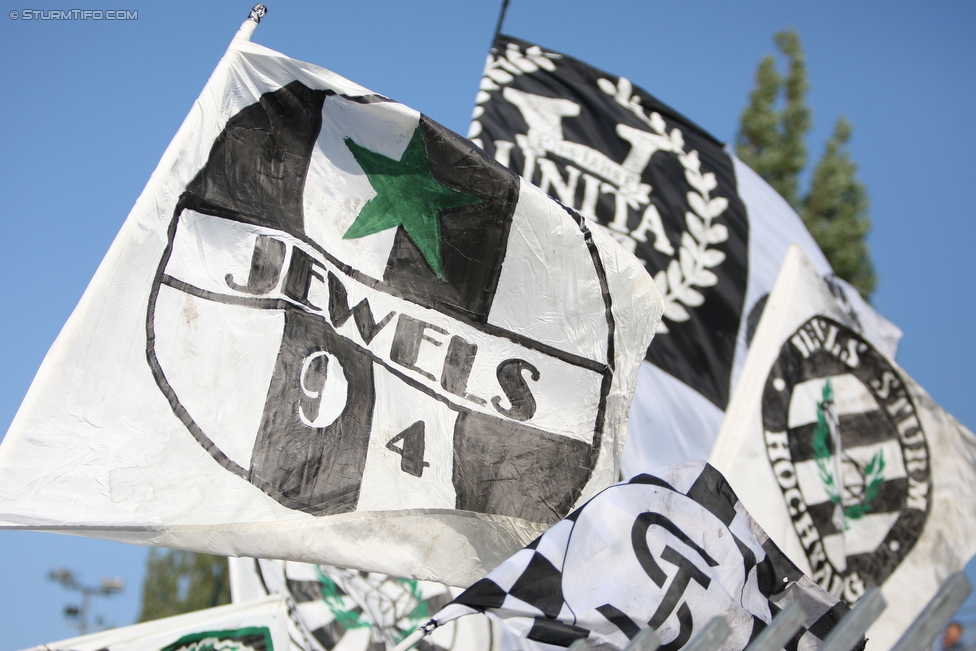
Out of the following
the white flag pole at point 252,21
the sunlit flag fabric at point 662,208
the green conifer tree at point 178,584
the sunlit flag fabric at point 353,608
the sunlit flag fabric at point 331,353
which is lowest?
the green conifer tree at point 178,584

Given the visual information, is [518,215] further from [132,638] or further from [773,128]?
[773,128]

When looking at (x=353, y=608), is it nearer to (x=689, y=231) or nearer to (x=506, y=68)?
(x=689, y=231)

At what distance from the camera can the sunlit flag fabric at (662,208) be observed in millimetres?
6109

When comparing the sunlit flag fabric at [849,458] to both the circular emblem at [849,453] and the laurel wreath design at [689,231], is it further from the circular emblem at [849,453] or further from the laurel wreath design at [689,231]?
the laurel wreath design at [689,231]

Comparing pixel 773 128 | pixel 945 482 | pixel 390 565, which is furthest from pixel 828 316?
pixel 773 128

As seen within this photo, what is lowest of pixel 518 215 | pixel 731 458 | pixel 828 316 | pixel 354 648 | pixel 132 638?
pixel 132 638

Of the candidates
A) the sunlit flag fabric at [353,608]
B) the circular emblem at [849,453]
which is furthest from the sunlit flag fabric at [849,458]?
the sunlit flag fabric at [353,608]

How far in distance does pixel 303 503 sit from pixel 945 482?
353 centimetres

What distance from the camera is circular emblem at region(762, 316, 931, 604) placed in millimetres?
4484

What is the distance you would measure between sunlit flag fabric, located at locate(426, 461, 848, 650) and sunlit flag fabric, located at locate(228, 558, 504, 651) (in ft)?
7.84

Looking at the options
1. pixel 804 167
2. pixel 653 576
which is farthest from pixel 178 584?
pixel 653 576

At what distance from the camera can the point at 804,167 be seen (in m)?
14.1

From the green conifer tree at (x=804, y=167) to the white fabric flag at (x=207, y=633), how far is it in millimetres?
10416

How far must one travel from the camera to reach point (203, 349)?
9.75 ft
